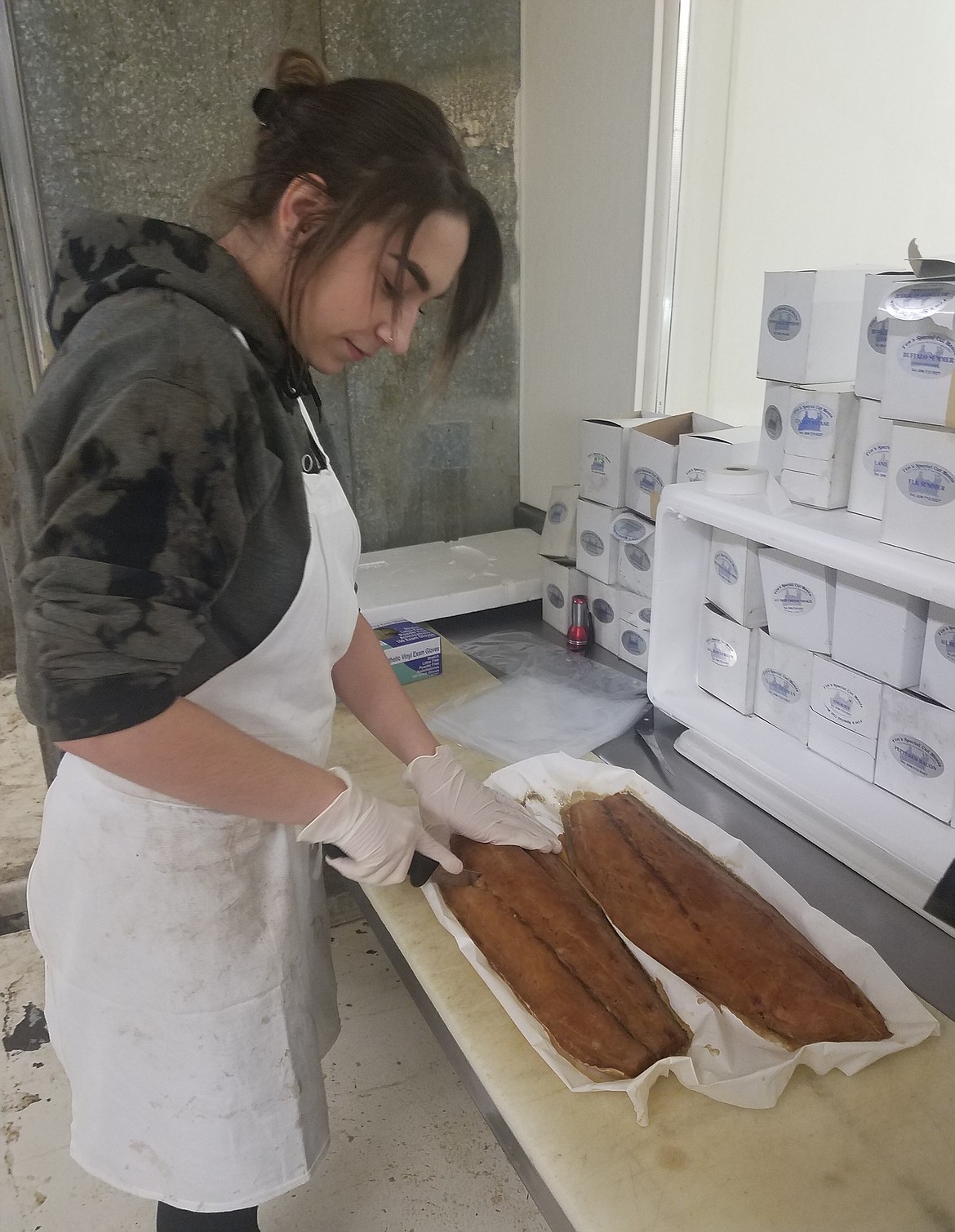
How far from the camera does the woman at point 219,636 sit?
710 mm

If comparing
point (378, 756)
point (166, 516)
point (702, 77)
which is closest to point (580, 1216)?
point (166, 516)

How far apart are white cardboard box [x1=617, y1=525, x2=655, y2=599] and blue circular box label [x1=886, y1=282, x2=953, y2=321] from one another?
28.1 inches

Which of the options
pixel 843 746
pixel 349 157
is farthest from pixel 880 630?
pixel 349 157

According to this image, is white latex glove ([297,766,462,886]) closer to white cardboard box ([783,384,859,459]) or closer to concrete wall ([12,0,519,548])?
white cardboard box ([783,384,859,459])

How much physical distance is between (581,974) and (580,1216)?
26cm

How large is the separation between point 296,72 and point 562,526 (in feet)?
3.94

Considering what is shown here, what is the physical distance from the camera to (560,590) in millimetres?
1979

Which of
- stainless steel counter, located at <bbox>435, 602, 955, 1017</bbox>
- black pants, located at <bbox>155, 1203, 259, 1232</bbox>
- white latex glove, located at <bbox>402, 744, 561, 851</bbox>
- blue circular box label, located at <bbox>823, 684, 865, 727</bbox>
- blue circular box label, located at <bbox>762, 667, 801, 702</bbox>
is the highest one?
blue circular box label, located at <bbox>823, 684, 865, 727</bbox>

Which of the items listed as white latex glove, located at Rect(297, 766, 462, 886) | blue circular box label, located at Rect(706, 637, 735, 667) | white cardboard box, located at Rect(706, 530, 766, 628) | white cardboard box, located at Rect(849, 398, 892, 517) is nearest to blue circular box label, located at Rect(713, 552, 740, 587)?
white cardboard box, located at Rect(706, 530, 766, 628)

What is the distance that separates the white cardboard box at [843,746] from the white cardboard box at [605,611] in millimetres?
596

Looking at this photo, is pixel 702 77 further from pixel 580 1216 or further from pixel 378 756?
pixel 580 1216

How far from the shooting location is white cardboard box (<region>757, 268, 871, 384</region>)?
1.20m

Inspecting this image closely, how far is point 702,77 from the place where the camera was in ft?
5.82

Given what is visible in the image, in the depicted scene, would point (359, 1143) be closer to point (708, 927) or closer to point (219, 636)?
point (708, 927)
